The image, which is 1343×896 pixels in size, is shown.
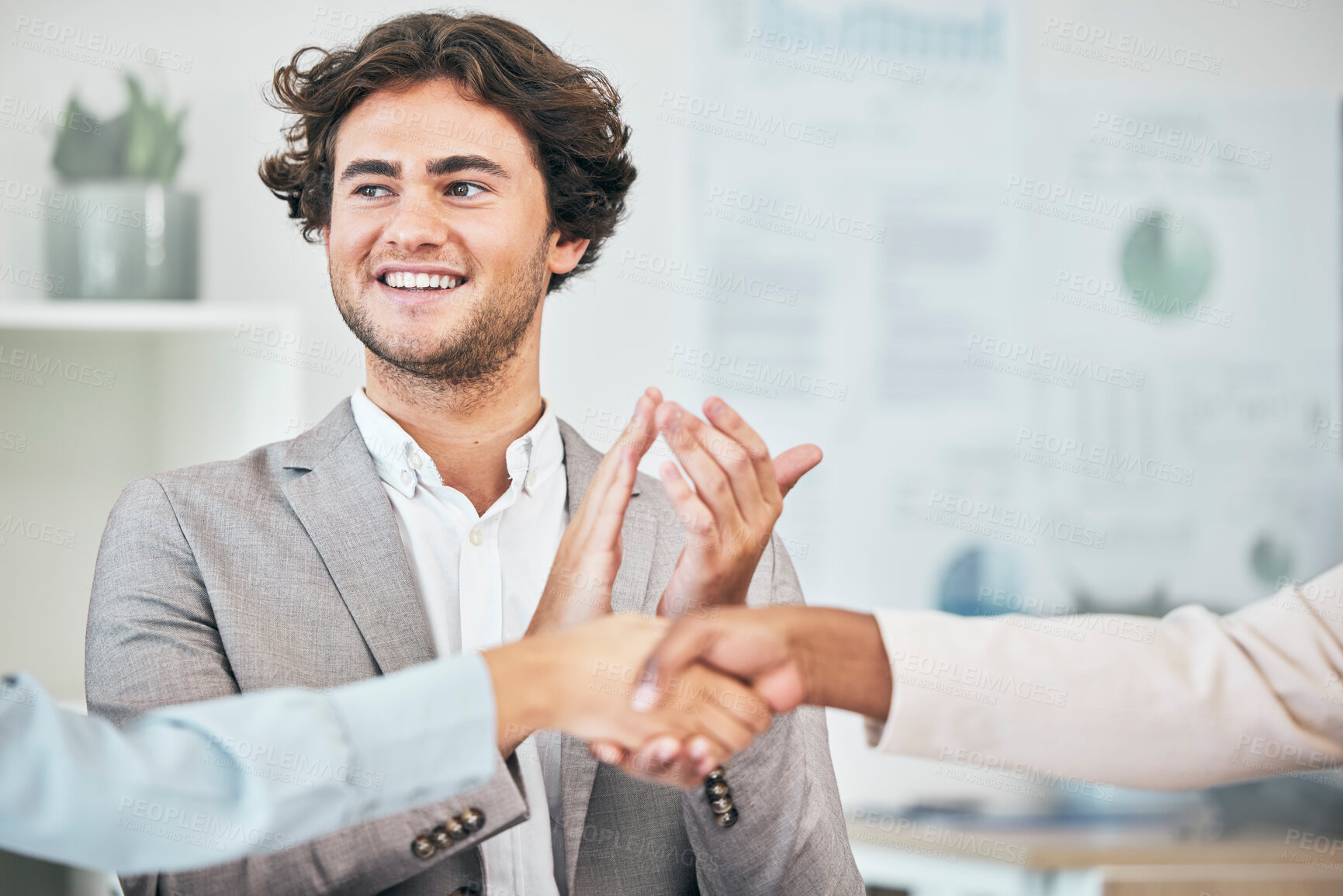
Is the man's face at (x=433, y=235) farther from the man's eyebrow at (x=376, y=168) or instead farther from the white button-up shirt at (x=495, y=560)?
the white button-up shirt at (x=495, y=560)

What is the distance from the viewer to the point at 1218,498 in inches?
113

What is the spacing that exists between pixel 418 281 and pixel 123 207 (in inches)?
38.9

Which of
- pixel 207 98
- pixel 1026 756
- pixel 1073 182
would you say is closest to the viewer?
pixel 1026 756

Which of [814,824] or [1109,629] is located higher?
[1109,629]

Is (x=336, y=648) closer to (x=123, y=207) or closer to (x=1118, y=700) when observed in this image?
(x=1118, y=700)

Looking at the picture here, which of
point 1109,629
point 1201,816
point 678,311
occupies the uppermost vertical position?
point 678,311

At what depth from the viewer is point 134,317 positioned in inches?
89.8

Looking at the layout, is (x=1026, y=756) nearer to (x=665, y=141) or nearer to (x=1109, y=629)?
(x=1109, y=629)

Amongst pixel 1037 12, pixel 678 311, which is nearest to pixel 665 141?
pixel 678 311

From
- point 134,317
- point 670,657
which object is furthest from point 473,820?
point 134,317

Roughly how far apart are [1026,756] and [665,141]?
1.89 metres

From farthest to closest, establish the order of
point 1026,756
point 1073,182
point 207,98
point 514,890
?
point 1073,182
point 207,98
point 514,890
point 1026,756

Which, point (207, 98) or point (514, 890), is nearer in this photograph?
point (514, 890)

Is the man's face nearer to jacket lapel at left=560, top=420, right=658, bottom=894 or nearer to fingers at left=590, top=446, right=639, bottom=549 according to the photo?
jacket lapel at left=560, top=420, right=658, bottom=894
